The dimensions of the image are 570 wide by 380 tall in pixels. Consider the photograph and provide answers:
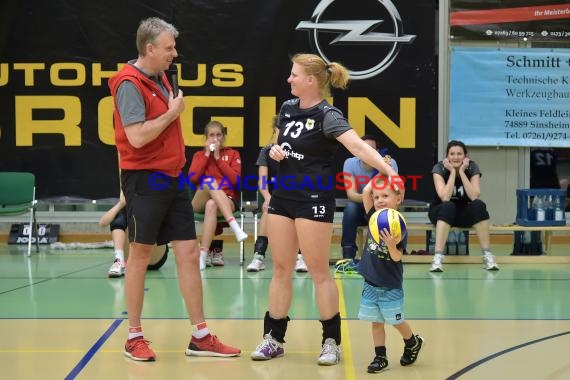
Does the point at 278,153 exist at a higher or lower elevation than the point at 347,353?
higher

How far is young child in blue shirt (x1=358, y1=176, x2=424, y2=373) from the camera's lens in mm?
4008

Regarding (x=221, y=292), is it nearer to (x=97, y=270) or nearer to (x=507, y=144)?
(x=97, y=270)

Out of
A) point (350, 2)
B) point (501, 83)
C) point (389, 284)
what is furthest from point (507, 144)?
point (389, 284)

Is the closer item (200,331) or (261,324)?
(200,331)

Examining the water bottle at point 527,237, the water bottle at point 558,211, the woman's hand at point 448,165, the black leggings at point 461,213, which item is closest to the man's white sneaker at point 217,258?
the black leggings at point 461,213

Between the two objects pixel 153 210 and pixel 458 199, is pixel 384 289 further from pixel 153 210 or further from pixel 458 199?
pixel 458 199

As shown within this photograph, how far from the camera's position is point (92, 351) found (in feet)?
14.5

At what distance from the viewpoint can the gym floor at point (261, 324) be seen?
4.05 metres

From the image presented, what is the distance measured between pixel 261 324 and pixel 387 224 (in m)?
1.56

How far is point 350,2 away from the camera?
400 inches

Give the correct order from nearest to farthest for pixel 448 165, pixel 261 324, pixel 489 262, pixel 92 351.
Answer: pixel 92 351
pixel 261 324
pixel 489 262
pixel 448 165

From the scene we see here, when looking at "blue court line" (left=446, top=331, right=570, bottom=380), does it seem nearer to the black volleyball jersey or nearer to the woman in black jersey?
the woman in black jersey

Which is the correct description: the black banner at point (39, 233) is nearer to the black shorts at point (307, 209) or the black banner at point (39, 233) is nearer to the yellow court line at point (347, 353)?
the yellow court line at point (347, 353)

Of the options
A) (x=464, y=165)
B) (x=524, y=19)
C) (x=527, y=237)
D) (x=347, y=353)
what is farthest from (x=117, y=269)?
(x=524, y=19)
